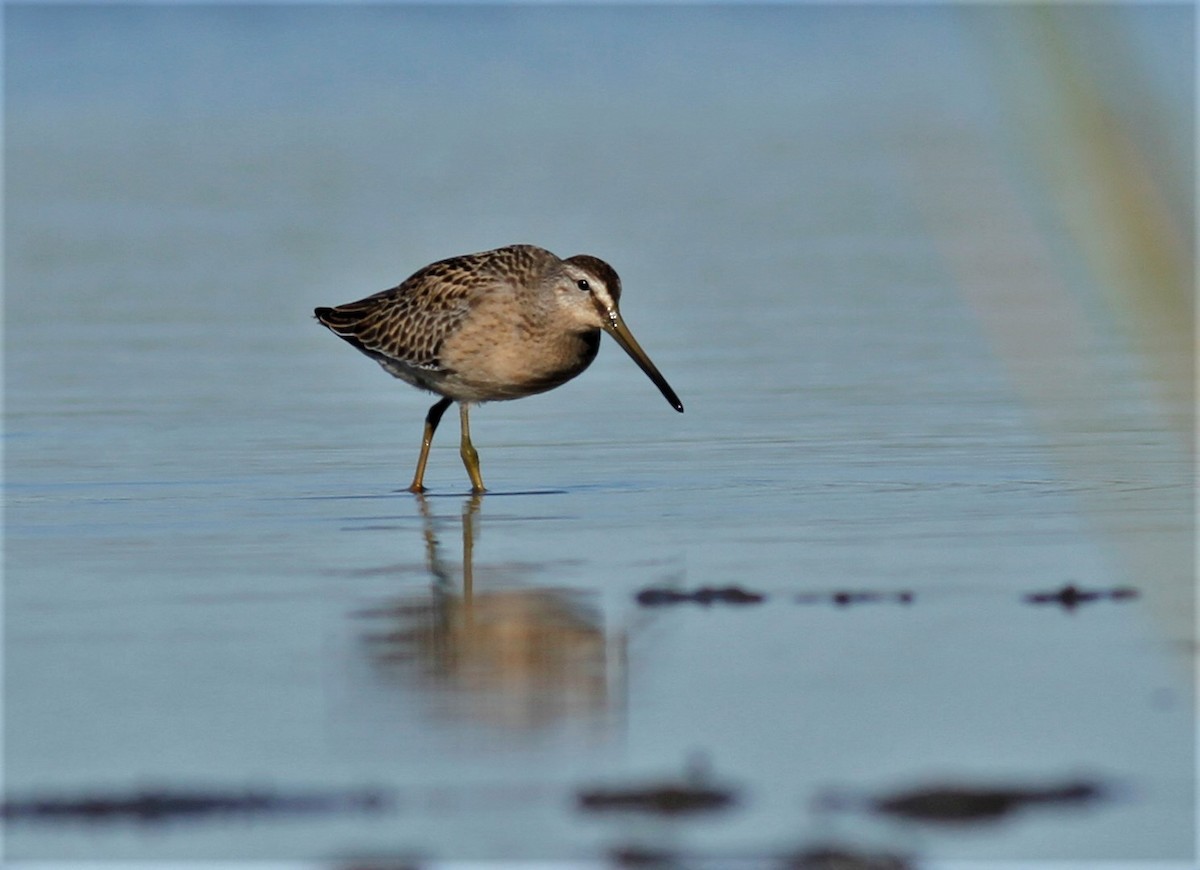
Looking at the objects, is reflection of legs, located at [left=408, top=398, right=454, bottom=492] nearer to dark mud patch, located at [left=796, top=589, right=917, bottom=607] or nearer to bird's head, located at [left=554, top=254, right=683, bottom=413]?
bird's head, located at [left=554, top=254, right=683, bottom=413]

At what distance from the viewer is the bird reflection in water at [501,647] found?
5.41 metres

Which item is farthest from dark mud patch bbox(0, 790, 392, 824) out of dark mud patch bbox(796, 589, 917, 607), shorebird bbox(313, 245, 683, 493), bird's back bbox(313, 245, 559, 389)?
bird's back bbox(313, 245, 559, 389)

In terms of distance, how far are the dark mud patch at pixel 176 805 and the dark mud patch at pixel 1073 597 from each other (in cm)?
250

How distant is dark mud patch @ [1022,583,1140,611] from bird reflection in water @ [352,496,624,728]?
4.05ft

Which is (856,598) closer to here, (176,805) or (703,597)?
(703,597)

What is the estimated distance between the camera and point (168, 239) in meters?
18.4

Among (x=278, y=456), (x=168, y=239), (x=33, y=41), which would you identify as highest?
(x=33, y=41)

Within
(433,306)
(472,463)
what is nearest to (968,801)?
(472,463)

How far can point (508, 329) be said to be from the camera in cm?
1002

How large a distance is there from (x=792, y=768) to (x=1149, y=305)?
9.05 ft

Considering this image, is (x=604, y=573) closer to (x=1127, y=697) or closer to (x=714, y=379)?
(x=1127, y=697)

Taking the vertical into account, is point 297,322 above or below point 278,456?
above

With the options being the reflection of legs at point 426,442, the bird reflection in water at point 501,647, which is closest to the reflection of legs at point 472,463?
the reflection of legs at point 426,442

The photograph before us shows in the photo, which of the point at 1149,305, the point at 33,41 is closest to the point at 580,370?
the point at 1149,305
